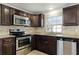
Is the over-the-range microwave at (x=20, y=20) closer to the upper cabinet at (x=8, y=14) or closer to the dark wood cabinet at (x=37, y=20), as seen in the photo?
the upper cabinet at (x=8, y=14)

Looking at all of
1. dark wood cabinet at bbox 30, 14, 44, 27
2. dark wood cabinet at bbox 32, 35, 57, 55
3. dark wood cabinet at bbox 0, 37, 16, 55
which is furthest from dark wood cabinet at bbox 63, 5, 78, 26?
dark wood cabinet at bbox 0, 37, 16, 55

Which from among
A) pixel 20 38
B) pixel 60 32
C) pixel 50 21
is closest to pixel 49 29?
pixel 50 21

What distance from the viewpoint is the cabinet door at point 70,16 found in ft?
12.5

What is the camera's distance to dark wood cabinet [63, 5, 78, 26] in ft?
12.4

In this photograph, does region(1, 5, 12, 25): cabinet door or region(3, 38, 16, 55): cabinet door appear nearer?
region(3, 38, 16, 55): cabinet door

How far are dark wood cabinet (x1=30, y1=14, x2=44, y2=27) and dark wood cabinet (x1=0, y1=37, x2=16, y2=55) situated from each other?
214 centimetres

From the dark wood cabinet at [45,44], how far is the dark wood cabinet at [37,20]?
751 millimetres

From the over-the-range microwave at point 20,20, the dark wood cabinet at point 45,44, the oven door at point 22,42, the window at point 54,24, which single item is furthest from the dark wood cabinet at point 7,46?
the window at point 54,24

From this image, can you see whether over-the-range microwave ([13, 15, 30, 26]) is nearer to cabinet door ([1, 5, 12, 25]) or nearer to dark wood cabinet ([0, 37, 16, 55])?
cabinet door ([1, 5, 12, 25])

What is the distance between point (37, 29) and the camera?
19.9ft

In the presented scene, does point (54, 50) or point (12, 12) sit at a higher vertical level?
point (12, 12)

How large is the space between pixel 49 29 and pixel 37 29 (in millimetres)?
924
